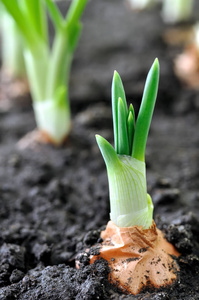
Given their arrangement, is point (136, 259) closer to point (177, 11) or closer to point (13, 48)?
point (13, 48)

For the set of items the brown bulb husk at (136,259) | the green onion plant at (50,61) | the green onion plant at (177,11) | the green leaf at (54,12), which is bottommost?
the brown bulb husk at (136,259)

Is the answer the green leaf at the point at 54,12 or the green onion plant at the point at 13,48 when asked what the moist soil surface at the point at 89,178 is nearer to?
the green onion plant at the point at 13,48

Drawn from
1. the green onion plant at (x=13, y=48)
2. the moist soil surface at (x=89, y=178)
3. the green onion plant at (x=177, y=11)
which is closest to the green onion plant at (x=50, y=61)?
the moist soil surface at (x=89, y=178)

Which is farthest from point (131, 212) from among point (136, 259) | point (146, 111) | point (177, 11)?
point (177, 11)

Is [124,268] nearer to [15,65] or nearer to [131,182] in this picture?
[131,182]

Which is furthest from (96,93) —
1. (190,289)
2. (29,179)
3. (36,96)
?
(190,289)

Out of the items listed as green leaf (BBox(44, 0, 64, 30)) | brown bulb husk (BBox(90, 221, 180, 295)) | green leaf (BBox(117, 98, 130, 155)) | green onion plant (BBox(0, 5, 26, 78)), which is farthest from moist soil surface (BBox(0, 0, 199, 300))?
green leaf (BBox(44, 0, 64, 30))
